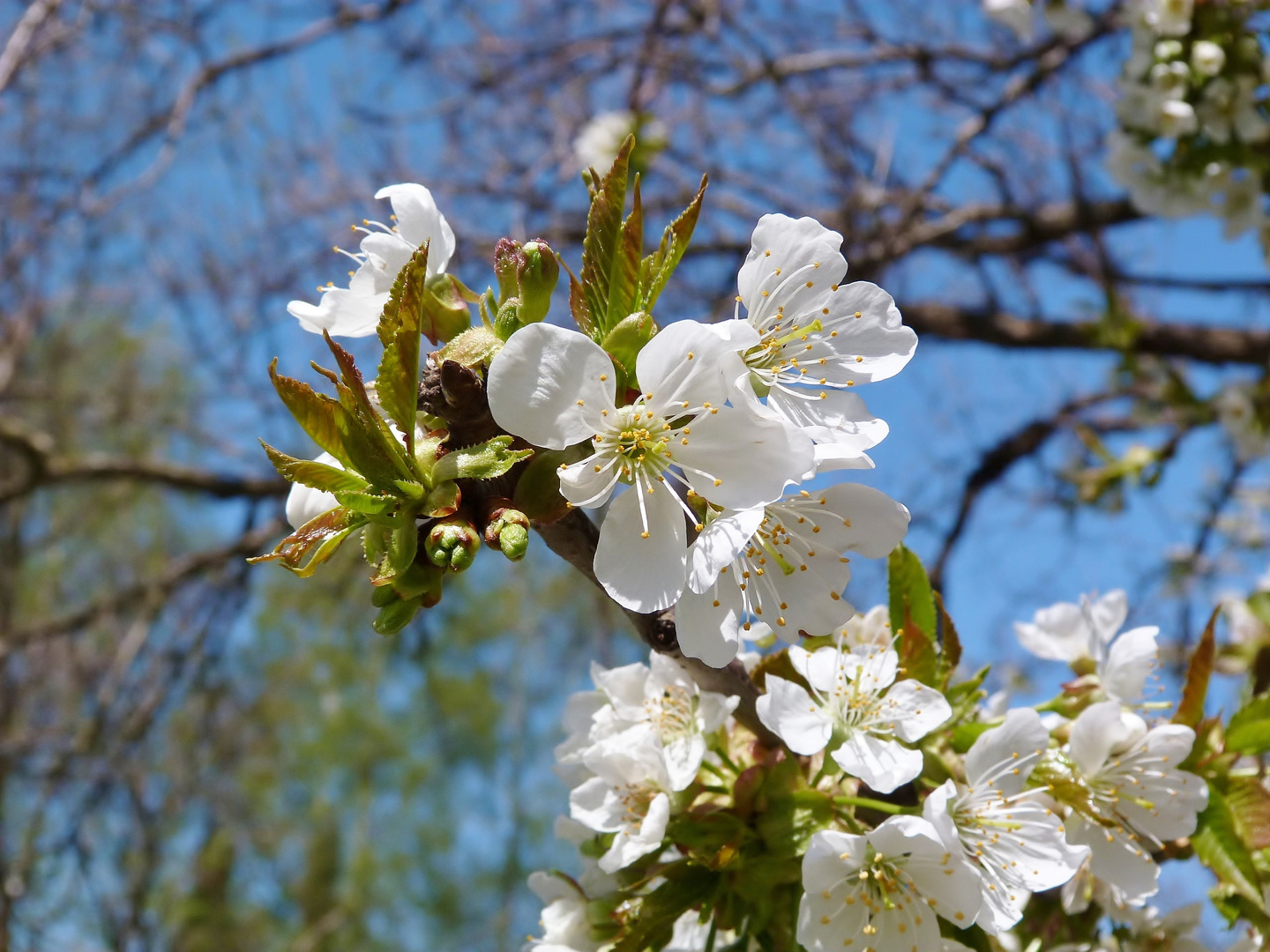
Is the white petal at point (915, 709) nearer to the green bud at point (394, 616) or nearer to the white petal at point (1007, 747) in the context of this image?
the white petal at point (1007, 747)

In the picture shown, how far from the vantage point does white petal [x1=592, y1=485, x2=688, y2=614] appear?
0.73m

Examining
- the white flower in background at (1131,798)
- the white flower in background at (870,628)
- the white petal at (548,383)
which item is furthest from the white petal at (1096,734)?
the white petal at (548,383)

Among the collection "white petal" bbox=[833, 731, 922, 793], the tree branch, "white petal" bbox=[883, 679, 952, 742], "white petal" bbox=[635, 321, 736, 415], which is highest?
"white petal" bbox=[635, 321, 736, 415]

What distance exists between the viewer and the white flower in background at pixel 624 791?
93 cm

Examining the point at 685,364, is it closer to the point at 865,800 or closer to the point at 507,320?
the point at 507,320

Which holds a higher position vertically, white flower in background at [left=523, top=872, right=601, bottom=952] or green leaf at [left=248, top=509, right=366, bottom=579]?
green leaf at [left=248, top=509, right=366, bottom=579]

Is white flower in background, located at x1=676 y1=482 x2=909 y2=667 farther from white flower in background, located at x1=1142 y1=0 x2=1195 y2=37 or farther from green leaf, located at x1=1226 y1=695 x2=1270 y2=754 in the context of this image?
white flower in background, located at x1=1142 y1=0 x2=1195 y2=37

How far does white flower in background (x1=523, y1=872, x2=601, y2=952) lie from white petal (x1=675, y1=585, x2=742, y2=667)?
→ 0.41 m

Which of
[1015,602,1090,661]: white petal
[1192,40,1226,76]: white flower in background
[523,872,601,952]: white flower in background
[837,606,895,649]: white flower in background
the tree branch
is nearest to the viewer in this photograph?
[523,872,601,952]: white flower in background

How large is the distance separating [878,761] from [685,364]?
1.36ft

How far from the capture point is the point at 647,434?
802 mm

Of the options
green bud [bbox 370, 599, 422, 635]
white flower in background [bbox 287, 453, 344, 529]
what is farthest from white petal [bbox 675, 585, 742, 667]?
white flower in background [bbox 287, 453, 344, 529]

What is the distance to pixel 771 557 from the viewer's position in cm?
90

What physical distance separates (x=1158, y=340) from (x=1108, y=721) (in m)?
2.43
